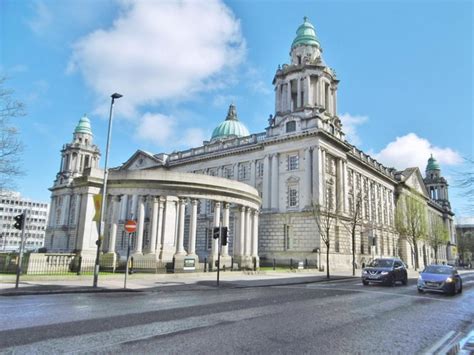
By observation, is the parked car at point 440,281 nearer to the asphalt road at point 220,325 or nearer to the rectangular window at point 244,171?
the asphalt road at point 220,325

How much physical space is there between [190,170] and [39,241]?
8389 centimetres

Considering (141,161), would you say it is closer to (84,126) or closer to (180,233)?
(84,126)

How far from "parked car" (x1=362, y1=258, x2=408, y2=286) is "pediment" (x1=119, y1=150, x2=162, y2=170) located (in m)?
45.3

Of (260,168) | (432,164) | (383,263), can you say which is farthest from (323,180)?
(432,164)

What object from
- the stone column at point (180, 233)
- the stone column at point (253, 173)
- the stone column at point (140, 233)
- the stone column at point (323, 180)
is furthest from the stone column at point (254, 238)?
the stone column at point (253, 173)

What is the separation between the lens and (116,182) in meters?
26.8

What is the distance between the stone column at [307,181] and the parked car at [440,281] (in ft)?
80.0

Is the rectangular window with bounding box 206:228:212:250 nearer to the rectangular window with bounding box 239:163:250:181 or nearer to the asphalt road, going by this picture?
the rectangular window with bounding box 239:163:250:181

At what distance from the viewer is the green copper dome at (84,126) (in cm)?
8175

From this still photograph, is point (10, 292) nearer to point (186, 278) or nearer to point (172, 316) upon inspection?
point (172, 316)

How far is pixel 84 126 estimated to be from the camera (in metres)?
82.4

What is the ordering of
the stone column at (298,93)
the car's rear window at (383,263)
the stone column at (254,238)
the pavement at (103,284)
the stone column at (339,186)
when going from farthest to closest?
the stone column at (298,93), the stone column at (339,186), the stone column at (254,238), the car's rear window at (383,263), the pavement at (103,284)

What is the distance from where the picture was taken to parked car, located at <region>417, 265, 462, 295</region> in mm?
16984

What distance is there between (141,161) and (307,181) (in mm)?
33953
